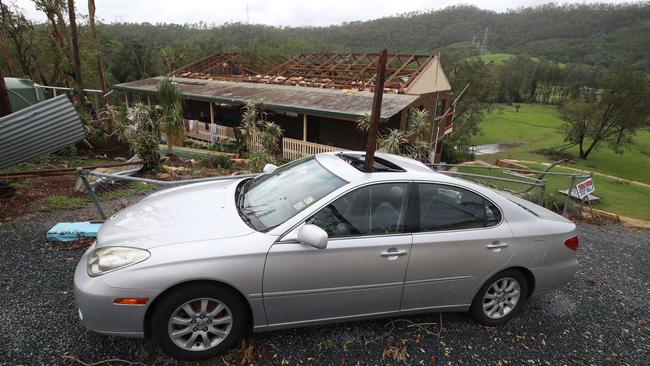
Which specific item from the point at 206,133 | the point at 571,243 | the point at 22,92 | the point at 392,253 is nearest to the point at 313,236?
the point at 392,253

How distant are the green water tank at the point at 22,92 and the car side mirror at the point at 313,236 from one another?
13.5 m

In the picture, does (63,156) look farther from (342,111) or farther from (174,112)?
(342,111)

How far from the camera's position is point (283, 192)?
125 inches

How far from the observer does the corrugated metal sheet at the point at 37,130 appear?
4699mm

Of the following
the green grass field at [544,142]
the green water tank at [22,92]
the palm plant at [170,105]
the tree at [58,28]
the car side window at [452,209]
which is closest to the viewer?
the car side window at [452,209]

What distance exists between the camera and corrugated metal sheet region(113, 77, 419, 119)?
13.2 metres

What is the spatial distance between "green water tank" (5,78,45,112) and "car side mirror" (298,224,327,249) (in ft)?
44.4

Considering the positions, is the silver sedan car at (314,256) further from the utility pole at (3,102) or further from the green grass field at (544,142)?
the green grass field at (544,142)

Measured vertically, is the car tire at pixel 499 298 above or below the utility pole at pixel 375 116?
below

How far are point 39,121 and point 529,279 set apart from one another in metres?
6.40

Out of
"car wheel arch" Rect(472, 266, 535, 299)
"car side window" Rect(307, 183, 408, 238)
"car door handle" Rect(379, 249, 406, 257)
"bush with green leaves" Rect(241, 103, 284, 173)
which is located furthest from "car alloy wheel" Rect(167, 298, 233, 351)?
"bush with green leaves" Rect(241, 103, 284, 173)

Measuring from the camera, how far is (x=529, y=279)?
11.0ft

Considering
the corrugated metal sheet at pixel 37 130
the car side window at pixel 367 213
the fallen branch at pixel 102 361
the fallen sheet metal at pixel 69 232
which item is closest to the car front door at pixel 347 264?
the car side window at pixel 367 213

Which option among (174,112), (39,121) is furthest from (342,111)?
(39,121)
